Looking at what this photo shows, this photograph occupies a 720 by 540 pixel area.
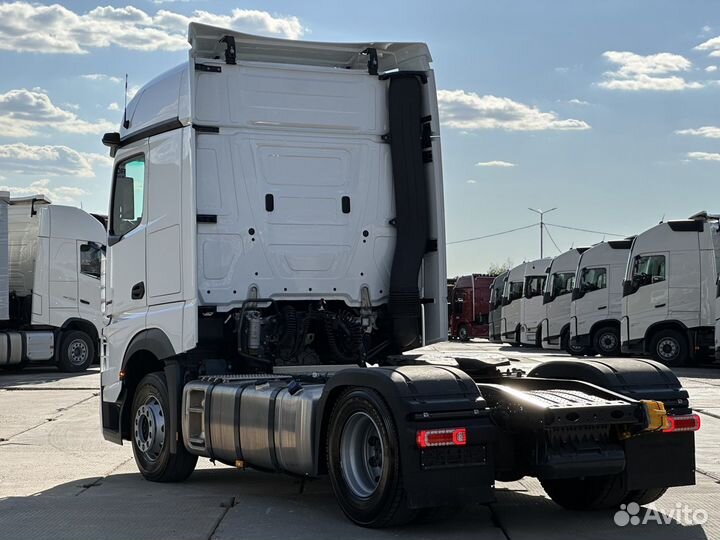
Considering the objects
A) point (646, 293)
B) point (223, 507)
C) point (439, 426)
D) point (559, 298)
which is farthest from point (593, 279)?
point (439, 426)

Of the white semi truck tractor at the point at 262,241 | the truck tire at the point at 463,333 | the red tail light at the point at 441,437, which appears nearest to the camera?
the red tail light at the point at 441,437

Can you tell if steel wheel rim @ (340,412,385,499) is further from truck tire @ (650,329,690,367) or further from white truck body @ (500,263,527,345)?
white truck body @ (500,263,527,345)

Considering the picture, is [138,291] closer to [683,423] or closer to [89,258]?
[683,423]

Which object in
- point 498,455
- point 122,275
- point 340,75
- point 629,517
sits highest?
point 340,75

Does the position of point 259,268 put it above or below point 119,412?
above

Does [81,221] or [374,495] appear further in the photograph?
[81,221]

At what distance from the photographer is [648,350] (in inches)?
1106

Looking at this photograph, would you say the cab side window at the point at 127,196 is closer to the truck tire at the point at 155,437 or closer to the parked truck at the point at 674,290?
the truck tire at the point at 155,437

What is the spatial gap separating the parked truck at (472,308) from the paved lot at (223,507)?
Result: 38167 millimetres

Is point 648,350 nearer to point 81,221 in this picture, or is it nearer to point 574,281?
point 574,281

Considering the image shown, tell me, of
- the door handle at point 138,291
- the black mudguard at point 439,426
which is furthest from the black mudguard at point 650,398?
the door handle at point 138,291

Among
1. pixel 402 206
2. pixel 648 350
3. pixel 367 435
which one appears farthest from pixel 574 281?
pixel 367 435

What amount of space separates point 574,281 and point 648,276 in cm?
613

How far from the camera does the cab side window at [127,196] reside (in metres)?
9.73
